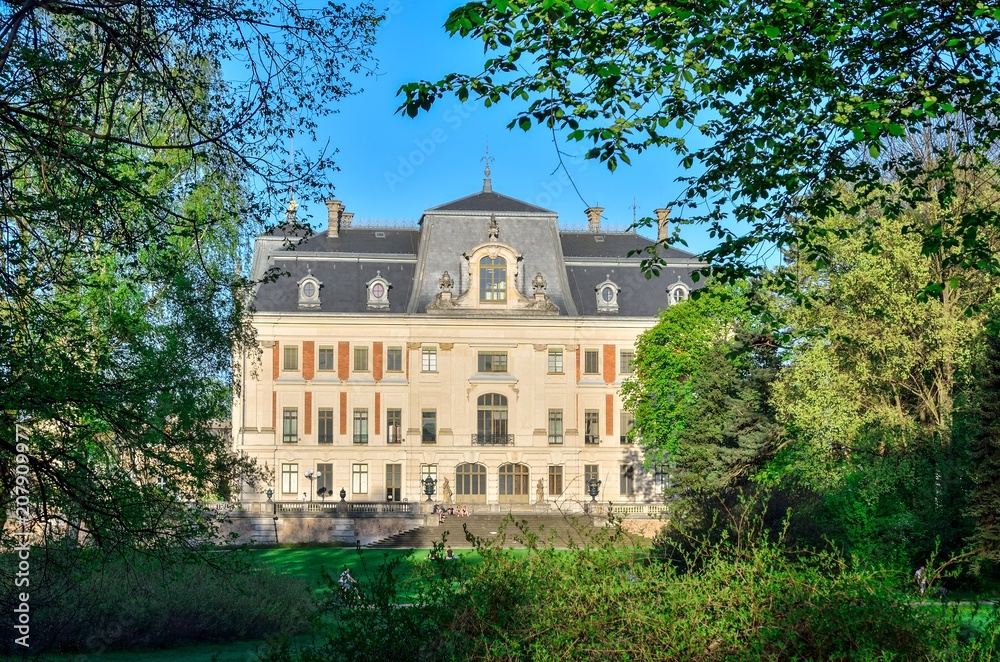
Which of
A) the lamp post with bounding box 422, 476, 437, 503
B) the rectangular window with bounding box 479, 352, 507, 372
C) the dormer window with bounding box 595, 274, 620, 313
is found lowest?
the lamp post with bounding box 422, 476, 437, 503

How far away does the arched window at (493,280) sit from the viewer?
46281mm

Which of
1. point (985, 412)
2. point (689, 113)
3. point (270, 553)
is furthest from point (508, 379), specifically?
point (689, 113)

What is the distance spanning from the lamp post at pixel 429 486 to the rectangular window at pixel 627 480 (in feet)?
25.3

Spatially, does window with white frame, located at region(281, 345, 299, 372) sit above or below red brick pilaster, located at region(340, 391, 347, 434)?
Result: above

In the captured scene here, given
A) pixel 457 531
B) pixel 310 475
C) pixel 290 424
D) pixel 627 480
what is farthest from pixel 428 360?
pixel 457 531

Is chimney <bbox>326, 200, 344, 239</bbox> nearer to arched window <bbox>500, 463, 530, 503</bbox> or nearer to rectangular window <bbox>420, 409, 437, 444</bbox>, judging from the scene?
rectangular window <bbox>420, 409, 437, 444</bbox>

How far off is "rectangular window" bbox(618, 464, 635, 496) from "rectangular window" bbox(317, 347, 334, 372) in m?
12.7

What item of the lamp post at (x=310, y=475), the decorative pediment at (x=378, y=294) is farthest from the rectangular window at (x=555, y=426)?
the lamp post at (x=310, y=475)

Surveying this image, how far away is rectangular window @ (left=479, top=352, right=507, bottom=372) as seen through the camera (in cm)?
4662

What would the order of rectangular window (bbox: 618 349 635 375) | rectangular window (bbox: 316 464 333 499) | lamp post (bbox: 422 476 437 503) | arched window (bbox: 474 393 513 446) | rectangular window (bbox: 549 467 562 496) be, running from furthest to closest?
rectangular window (bbox: 618 349 635 375) < arched window (bbox: 474 393 513 446) < rectangular window (bbox: 549 467 562 496) < rectangular window (bbox: 316 464 333 499) < lamp post (bbox: 422 476 437 503)

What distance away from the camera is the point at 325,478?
4494cm

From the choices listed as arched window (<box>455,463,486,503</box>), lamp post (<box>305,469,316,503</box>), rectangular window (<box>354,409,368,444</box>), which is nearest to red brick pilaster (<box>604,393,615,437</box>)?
Result: arched window (<box>455,463,486,503</box>)

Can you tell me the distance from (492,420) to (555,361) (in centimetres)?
356

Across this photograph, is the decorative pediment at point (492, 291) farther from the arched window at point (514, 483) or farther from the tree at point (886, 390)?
the tree at point (886, 390)
